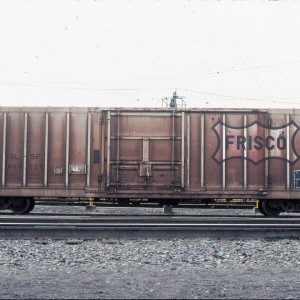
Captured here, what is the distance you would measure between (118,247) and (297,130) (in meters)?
7.97

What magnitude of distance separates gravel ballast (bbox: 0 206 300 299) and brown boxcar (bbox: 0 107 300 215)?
4886mm

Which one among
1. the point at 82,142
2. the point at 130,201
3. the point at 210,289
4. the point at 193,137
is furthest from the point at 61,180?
the point at 210,289

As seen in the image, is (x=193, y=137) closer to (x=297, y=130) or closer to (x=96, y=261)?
(x=297, y=130)

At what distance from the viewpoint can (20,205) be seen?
1372 centimetres

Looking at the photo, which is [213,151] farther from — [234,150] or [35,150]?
[35,150]

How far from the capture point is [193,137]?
1345 centimetres

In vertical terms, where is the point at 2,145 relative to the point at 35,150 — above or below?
above

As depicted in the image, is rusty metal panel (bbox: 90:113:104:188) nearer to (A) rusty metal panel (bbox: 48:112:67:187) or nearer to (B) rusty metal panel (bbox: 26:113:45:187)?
(A) rusty metal panel (bbox: 48:112:67:187)

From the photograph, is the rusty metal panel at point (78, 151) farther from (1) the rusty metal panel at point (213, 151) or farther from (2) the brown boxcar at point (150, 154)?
(1) the rusty metal panel at point (213, 151)

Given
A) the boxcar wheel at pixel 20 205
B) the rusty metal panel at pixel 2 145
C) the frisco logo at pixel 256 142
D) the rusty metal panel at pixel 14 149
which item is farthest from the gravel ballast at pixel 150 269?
the boxcar wheel at pixel 20 205

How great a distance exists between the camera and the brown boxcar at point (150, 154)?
13273 millimetres

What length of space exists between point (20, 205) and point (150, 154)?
430 centimetres

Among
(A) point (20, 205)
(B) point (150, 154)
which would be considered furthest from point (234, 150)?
(A) point (20, 205)

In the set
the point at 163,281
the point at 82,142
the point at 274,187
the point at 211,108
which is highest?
the point at 211,108
